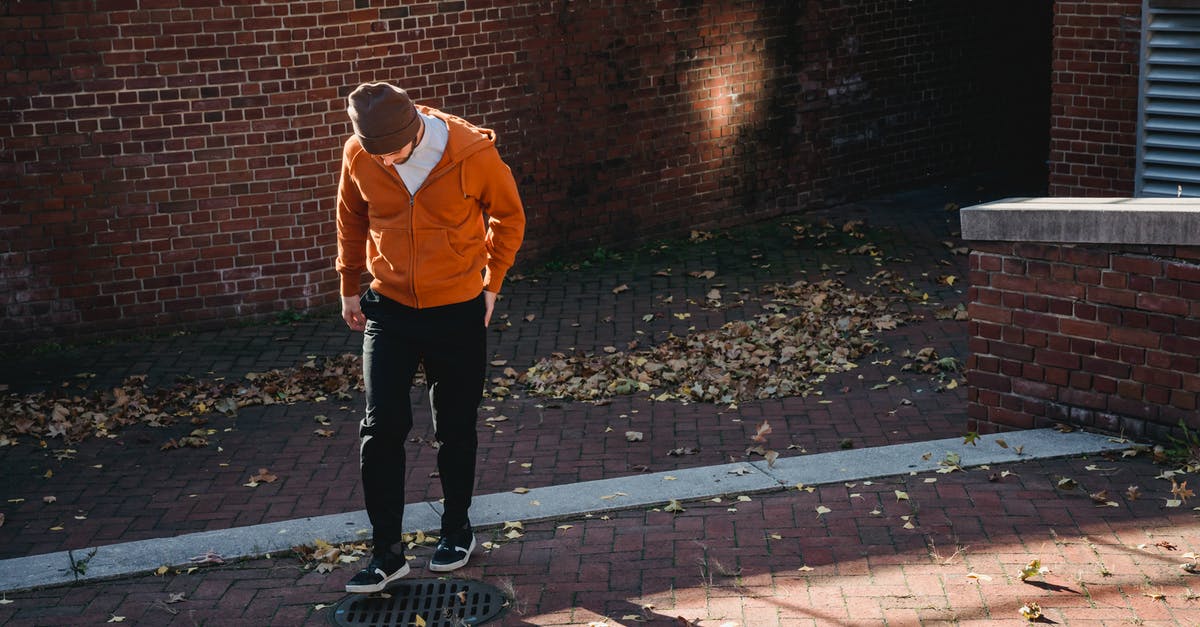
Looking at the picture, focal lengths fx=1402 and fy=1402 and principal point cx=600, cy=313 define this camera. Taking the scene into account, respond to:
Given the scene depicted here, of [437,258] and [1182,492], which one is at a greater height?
[437,258]

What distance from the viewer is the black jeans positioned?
5180 millimetres

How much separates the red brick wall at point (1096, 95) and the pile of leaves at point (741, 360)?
1.98m

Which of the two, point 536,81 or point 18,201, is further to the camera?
point 536,81

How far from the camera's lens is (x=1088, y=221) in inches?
250

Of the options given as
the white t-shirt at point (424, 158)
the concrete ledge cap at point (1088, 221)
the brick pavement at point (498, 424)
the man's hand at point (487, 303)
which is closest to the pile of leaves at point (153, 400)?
the brick pavement at point (498, 424)

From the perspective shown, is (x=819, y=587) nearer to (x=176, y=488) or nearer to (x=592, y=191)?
(x=176, y=488)

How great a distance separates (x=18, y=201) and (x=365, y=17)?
2802mm

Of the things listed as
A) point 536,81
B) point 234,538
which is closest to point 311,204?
point 536,81

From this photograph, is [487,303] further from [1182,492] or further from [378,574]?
[1182,492]

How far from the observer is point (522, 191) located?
11.6 m

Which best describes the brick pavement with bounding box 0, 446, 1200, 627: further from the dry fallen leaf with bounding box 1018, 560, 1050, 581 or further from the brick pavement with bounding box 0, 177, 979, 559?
the brick pavement with bounding box 0, 177, 979, 559

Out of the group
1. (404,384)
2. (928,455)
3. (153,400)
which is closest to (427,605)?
(404,384)

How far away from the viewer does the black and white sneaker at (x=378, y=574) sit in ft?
17.1

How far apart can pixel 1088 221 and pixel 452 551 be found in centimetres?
321
